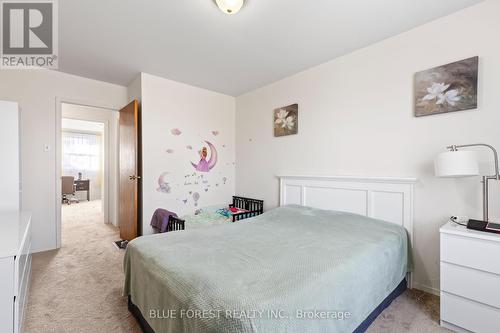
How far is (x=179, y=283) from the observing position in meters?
1.20

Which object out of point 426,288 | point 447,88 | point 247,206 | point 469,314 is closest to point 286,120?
point 247,206

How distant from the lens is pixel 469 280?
155 centimetres

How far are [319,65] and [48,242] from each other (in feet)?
14.4

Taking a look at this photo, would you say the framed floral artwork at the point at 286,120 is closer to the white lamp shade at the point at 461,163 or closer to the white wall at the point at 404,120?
the white wall at the point at 404,120

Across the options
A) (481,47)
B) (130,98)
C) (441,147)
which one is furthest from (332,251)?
(130,98)

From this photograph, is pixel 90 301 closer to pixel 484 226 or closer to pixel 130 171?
pixel 130 171

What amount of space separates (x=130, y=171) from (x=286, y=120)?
2388 mm

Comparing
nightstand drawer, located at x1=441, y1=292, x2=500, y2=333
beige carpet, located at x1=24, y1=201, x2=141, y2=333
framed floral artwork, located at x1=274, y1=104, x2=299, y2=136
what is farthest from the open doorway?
nightstand drawer, located at x1=441, y1=292, x2=500, y2=333

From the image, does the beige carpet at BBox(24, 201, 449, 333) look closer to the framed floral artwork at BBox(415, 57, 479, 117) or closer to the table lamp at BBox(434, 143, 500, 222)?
the table lamp at BBox(434, 143, 500, 222)

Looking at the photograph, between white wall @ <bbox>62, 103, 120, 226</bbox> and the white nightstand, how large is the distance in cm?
508

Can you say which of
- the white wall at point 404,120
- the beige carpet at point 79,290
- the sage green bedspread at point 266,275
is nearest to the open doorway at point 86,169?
the beige carpet at point 79,290
